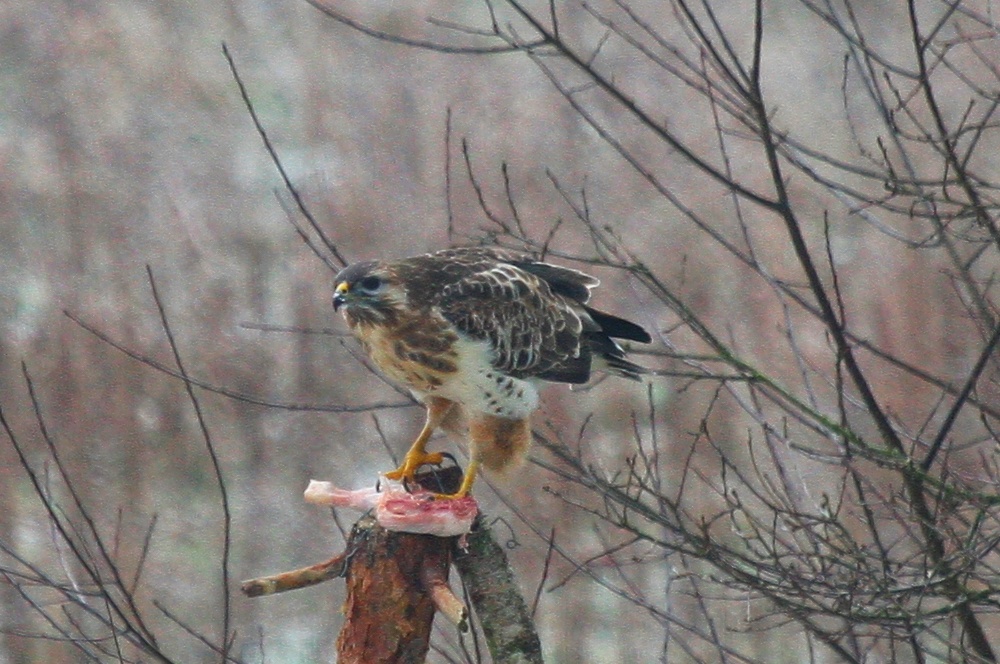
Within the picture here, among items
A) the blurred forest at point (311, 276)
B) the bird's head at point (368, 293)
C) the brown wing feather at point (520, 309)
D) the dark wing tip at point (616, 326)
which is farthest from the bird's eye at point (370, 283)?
the blurred forest at point (311, 276)

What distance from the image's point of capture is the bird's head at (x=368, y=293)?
3.19 metres

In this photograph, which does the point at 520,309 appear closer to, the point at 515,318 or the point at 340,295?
the point at 515,318

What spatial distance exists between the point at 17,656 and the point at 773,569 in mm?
7059

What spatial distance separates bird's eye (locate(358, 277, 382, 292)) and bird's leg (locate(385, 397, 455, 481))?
0.41 metres

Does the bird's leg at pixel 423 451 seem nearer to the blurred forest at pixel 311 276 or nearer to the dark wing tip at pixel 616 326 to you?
the dark wing tip at pixel 616 326

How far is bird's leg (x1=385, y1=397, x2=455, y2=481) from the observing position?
3.38 meters

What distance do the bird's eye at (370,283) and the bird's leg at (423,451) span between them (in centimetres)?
41

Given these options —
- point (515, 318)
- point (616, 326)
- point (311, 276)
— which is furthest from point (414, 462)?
point (311, 276)

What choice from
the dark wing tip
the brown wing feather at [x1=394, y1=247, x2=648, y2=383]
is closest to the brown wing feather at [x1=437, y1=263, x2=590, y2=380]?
the brown wing feather at [x1=394, y1=247, x2=648, y2=383]

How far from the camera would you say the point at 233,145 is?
33.4 feet

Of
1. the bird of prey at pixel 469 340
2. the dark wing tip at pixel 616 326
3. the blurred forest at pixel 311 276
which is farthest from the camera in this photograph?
the blurred forest at pixel 311 276

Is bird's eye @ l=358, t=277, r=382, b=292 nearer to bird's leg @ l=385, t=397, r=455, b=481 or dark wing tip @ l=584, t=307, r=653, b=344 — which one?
bird's leg @ l=385, t=397, r=455, b=481

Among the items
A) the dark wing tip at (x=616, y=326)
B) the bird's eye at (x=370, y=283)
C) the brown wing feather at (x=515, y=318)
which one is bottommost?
the bird's eye at (x=370, y=283)

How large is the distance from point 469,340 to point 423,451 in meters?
0.33
